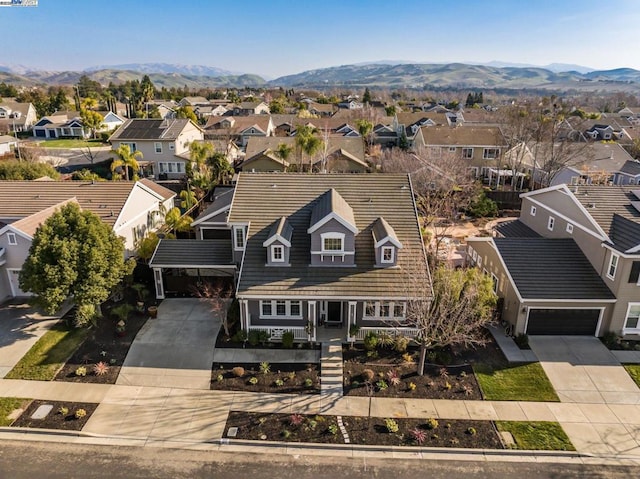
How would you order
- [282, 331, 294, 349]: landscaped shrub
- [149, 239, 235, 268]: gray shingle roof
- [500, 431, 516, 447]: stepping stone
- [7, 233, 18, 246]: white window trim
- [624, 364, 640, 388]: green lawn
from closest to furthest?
[500, 431, 516, 447]: stepping stone, [624, 364, 640, 388]: green lawn, [282, 331, 294, 349]: landscaped shrub, [7, 233, 18, 246]: white window trim, [149, 239, 235, 268]: gray shingle roof

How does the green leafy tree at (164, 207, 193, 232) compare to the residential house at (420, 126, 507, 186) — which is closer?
the green leafy tree at (164, 207, 193, 232)

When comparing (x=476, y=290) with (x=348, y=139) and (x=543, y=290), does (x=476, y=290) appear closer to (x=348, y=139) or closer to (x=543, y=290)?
(x=543, y=290)

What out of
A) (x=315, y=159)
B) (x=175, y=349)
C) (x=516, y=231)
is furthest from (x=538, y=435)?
(x=315, y=159)

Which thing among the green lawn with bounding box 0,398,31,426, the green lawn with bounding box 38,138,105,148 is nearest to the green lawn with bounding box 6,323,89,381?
the green lawn with bounding box 0,398,31,426

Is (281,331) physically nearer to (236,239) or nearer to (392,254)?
(236,239)

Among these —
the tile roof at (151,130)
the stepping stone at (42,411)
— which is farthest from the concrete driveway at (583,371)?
the tile roof at (151,130)

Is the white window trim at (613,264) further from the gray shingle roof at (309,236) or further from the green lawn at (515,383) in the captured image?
the gray shingle roof at (309,236)

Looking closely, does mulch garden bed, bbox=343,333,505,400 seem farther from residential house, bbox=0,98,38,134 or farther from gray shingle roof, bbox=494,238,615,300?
residential house, bbox=0,98,38,134

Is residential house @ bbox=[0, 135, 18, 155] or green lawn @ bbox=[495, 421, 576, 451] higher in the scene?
residential house @ bbox=[0, 135, 18, 155]
